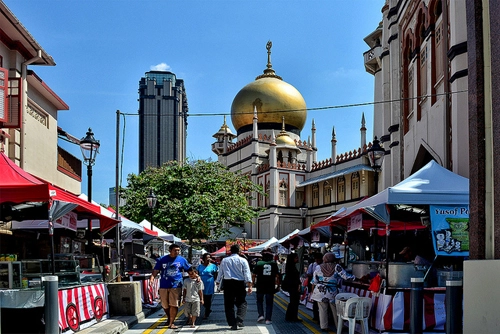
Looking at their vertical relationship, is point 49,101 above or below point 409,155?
above

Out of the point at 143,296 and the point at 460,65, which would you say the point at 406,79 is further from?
the point at 143,296

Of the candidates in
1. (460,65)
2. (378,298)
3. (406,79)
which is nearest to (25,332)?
(378,298)

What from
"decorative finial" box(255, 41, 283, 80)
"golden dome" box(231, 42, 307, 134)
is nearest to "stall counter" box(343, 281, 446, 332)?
"golden dome" box(231, 42, 307, 134)

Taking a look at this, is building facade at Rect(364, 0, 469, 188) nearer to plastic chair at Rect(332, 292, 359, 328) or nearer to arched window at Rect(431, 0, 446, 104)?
arched window at Rect(431, 0, 446, 104)

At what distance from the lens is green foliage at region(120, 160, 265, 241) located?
123 feet

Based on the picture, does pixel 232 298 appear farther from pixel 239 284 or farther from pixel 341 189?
pixel 341 189

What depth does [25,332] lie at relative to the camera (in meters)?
10.6

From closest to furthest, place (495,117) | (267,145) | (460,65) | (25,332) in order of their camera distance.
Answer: (495,117) → (25,332) → (460,65) → (267,145)

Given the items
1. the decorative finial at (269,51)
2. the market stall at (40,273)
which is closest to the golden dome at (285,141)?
the decorative finial at (269,51)

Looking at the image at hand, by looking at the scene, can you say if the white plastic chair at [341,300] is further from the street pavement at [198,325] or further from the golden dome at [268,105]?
the golden dome at [268,105]

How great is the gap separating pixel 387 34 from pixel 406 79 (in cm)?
400

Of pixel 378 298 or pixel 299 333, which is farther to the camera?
pixel 299 333

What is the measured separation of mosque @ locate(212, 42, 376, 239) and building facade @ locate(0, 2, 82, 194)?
1446 inches

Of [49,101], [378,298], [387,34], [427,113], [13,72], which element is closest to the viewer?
[378,298]
